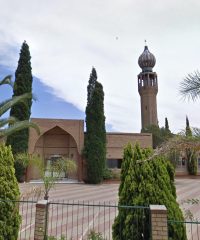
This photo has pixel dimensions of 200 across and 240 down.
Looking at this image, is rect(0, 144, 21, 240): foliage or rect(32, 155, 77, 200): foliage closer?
rect(0, 144, 21, 240): foliage

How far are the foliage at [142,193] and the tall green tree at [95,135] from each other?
725 inches

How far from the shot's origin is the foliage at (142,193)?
4914mm

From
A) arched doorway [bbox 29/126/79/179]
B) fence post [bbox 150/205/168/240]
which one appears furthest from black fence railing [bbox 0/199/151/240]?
arched doorway [bbox 29/126/79/179]

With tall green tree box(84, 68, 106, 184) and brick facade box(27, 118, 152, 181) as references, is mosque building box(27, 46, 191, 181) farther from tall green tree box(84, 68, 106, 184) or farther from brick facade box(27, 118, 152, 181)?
tall green tree box(84, 68, 106, 184)

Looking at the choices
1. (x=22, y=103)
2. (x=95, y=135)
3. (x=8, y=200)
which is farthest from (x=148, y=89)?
(x=8, y=200)

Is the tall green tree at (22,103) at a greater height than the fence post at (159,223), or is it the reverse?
the tall green tree at (22,103)

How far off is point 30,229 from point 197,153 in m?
5.71

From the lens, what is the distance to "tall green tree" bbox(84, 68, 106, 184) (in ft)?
77.9

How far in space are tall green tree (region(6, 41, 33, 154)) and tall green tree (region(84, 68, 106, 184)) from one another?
219 inches

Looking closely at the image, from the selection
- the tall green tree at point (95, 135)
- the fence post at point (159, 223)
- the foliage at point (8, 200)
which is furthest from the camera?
the tall green tree at point (95, 135)

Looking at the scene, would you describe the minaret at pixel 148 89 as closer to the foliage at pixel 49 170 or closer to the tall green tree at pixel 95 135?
the tall green tree at pixel 95 135

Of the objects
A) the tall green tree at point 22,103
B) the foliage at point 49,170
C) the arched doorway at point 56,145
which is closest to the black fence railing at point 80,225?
the foliage at point 49,170

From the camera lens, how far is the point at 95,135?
24422 millimetres

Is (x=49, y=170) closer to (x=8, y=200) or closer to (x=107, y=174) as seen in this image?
(x=8, y=200)
